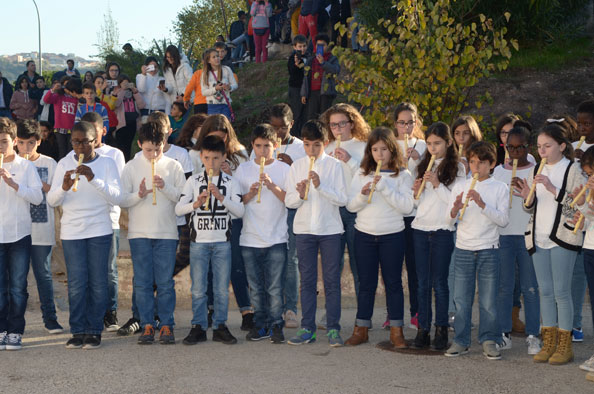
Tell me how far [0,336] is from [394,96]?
203 inches

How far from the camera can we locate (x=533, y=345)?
611 cm

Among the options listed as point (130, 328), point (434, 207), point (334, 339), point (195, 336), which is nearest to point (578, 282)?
point (434, 207)

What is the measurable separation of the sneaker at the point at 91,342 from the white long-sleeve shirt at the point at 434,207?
2824mm

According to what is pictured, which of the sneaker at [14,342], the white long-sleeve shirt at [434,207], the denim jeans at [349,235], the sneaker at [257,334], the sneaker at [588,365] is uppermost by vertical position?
the white long-sleeve shirt at [434,207]

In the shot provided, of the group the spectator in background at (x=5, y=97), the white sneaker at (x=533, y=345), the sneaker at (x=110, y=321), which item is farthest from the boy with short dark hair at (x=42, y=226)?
the spectator in background at (x=5, y=97)

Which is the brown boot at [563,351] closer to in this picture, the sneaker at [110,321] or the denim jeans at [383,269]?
the denim jeans at [383,269]

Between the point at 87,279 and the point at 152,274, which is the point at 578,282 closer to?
the point at 152,274

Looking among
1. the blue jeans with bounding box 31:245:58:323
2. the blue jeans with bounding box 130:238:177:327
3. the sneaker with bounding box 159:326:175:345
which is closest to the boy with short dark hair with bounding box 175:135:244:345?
the sneaker with bounding box 159:326:175:345

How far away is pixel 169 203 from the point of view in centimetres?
650

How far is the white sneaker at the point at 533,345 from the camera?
19.9ft

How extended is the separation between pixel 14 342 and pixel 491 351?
391 centimetres

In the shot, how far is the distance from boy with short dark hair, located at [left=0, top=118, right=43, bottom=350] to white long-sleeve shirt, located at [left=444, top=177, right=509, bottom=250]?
3515 millimetres

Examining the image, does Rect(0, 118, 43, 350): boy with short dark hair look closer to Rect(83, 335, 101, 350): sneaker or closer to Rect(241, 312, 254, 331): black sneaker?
Rect(83, 335, 101, 350): sneaker

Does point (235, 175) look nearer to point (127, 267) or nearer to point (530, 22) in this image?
point (127, 267)
